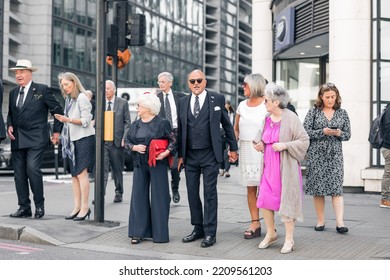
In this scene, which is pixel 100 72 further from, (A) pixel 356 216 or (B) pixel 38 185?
(A) pixel 356 216

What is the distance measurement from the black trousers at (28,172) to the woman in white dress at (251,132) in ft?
9.43

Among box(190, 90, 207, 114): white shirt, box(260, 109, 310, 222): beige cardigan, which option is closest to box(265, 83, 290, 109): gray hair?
box(260, 109, 310, 222): beige cardigan

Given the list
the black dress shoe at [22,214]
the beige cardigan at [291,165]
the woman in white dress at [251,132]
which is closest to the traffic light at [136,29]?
the woman in white dress at [251,132]

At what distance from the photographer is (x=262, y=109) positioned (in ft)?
25.3

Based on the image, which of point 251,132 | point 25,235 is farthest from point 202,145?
point 25,235

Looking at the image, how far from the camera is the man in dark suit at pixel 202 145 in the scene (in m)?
7.44

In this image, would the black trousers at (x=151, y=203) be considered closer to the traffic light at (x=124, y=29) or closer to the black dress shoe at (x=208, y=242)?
the black dress shoe at (x=208, y=242)

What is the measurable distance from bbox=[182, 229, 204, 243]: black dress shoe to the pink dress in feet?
2.89

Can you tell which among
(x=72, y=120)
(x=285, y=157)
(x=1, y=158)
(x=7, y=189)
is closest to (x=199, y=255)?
(x=285, y=157)

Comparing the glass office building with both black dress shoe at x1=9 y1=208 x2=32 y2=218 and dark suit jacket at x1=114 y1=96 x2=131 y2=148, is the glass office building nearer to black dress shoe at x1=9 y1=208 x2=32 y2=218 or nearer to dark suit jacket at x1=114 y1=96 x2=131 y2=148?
dark suit jacket at x1=114 y1=96 x2=131 y2=148

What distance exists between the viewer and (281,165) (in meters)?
7.07

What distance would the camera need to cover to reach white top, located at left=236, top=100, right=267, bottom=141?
7.69m

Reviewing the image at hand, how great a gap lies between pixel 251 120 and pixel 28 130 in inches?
122

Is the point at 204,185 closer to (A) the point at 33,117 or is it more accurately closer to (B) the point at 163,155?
(B) the point at 163,155
